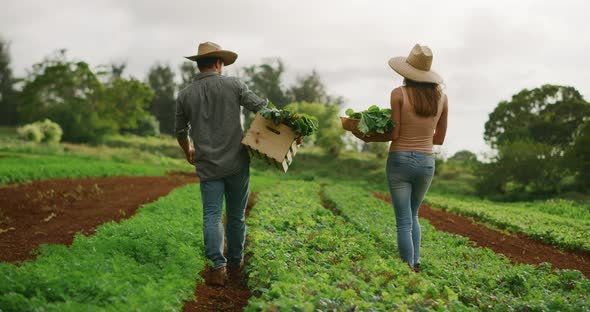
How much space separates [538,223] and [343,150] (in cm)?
3686

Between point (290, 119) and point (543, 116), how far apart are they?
3929 centimetres

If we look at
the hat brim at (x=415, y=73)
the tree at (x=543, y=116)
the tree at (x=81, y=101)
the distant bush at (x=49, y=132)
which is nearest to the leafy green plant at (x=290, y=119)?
the hat brim at (x=415, y=73)

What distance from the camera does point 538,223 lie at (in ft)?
45.7

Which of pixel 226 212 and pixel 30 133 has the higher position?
pixel 226 212

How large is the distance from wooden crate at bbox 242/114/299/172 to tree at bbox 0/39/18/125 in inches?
2453

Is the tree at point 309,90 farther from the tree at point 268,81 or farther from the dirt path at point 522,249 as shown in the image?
the dirt path at point 522,249

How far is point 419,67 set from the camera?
5.95 metres

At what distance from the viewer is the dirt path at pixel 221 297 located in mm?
4940

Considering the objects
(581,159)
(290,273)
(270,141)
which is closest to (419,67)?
(270,141)

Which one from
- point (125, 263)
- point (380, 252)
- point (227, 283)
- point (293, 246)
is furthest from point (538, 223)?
point (125, 263)

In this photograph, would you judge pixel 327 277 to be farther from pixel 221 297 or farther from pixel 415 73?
pixel 415 73

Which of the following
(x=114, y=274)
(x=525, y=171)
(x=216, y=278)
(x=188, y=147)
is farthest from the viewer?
(x=525, y=171)

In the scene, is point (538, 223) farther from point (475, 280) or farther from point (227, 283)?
point (227, 283)

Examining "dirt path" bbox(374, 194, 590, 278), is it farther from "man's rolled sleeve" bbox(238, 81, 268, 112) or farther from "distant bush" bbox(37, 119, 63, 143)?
"distant bush" bbox(37, 119, 63, 143)
